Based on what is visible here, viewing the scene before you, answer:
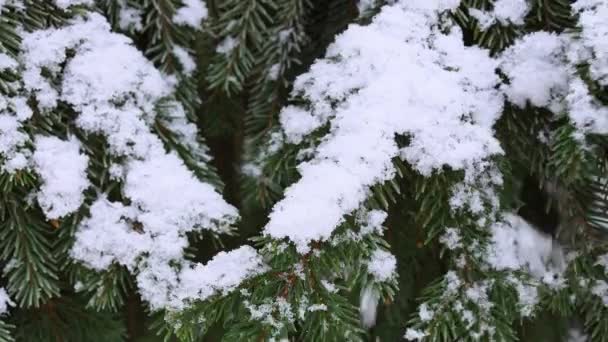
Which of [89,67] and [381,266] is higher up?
[89,67]

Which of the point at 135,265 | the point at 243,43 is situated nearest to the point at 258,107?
the point at 243,43

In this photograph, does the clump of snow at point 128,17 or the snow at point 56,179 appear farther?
the clump of snow at point 128,17

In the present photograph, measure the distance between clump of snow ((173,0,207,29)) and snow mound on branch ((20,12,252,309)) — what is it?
128mm

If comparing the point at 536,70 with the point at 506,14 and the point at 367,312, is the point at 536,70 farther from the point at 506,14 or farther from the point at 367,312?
the point at 367,312

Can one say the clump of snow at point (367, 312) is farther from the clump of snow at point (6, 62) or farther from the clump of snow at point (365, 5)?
the clump of snow at point (6, 62)

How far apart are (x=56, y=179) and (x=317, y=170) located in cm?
37

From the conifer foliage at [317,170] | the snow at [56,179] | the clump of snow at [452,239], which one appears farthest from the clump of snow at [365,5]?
the snow at [56,179]

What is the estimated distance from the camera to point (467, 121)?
0.79 meters

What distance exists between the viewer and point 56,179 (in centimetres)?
80

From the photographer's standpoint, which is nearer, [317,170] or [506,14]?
[317,170]

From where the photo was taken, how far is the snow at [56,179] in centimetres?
80

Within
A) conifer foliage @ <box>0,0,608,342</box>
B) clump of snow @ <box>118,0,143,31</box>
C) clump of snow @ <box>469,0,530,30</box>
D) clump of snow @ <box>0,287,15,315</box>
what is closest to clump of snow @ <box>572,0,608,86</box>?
conifer foliage @ <box>0,0,608,342</box>

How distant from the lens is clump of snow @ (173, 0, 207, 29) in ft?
3.26


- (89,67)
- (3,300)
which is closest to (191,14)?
(89,67)
